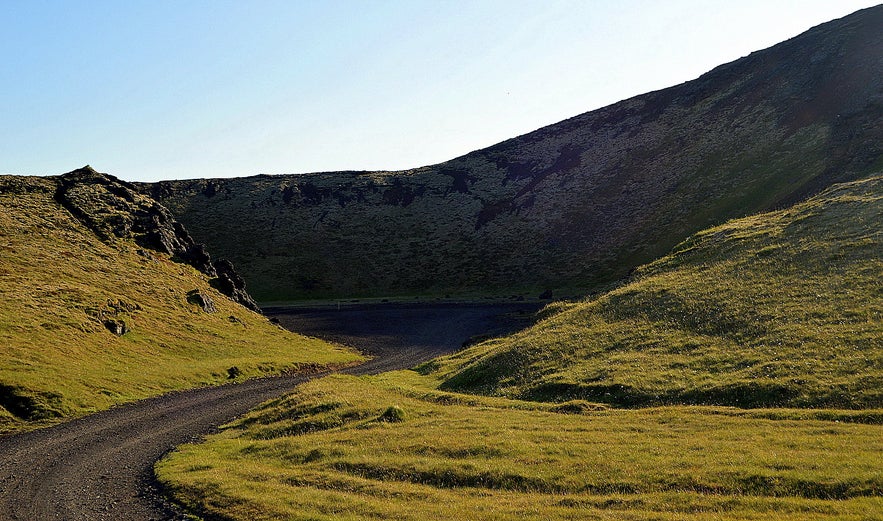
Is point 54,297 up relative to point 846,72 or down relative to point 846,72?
down

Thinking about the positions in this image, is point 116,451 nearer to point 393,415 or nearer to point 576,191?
point 393,415

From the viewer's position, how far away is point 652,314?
42.1m

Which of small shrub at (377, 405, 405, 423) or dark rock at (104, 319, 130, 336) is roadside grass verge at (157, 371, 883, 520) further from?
dark rock at (104, 319, 130, 336)

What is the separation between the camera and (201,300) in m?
72.3

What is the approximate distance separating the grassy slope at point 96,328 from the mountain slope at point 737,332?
24.6m

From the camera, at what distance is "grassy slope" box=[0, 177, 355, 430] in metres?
41.4

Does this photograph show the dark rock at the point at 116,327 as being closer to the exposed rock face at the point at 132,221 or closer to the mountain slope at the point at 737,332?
the exposed rock face at the point at 132,221

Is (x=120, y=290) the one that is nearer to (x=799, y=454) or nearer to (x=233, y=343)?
(x=233, y=343)

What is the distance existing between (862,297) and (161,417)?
147ft

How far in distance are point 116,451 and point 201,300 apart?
4360 centimetres

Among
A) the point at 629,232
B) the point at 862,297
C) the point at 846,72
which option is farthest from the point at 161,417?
the point at 846,72

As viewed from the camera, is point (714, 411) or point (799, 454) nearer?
point (799, 454)

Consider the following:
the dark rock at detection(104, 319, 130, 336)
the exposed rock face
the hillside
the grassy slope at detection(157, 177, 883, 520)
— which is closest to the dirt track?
the grassy slope at detection(157, 177, 883, 520)

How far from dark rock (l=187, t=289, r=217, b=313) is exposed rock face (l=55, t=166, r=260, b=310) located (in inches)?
425
